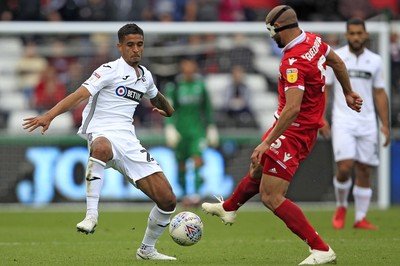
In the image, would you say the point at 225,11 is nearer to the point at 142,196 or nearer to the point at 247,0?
the point at 247,0

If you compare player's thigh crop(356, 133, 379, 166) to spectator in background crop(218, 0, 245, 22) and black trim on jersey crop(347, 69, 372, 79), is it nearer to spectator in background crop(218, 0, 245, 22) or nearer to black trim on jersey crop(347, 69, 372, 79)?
black trim on jersey crop(347, 69, 372, 79)

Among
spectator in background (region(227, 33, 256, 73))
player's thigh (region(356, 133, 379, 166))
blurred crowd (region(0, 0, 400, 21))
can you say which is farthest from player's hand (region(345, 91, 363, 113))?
blurred crowd (region(0, 0, 400, 21))

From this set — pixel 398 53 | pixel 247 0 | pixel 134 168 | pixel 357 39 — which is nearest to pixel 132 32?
pixel 134 168

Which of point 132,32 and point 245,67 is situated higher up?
point 132,32

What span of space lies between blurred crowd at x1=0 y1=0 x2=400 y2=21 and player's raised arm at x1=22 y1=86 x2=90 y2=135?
1055 centimetres

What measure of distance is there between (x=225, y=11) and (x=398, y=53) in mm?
4371

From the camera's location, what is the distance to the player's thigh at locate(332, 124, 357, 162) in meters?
13.2

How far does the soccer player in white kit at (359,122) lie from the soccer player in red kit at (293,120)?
13.4 feet

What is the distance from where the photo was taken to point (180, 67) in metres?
18.6

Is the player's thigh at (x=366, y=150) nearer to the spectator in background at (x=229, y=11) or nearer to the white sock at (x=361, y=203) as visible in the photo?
the white sock at (x=361, y=203)

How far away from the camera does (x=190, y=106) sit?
17.4 m

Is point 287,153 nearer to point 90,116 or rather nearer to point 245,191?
point 245,191

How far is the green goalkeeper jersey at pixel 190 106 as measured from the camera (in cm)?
1723

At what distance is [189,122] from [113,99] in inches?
315
